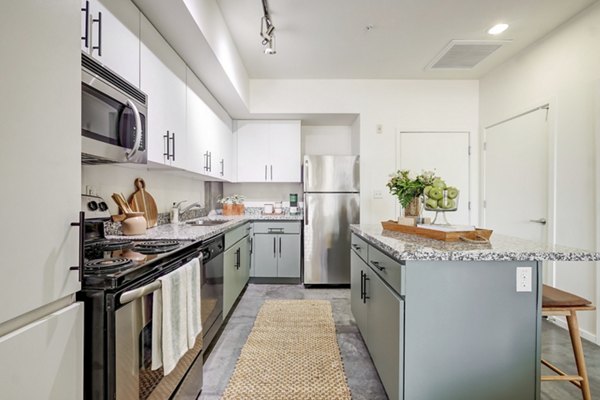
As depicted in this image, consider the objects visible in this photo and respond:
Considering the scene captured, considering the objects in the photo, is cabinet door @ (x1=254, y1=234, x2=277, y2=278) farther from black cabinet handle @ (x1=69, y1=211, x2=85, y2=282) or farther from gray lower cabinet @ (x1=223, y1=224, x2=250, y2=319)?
black cabinet handle @ (x1=69, y1=211, x2=85, y2=282)

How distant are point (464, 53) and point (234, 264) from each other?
3.33 meters

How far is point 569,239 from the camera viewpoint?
2500mm

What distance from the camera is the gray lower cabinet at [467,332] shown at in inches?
50.1

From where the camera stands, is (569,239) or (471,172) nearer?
(569,239)

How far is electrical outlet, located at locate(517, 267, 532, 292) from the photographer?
1.27 meters

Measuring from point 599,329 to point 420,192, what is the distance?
1.82 meters

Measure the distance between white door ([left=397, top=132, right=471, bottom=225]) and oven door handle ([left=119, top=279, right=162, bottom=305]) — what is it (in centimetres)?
343

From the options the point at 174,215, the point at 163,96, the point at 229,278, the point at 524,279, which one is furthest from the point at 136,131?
the point at 524,279

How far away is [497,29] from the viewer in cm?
270

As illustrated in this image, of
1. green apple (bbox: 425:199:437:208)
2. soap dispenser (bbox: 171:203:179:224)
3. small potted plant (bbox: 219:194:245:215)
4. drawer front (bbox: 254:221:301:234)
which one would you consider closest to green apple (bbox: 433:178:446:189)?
green apple (bbox: 425:199:437:208)

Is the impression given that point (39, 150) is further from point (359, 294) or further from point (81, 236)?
point (359, 294)

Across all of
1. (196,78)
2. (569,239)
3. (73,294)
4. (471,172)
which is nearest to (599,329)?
(569,239)

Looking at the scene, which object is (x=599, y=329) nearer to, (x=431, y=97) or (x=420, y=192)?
(x=420, y=192)

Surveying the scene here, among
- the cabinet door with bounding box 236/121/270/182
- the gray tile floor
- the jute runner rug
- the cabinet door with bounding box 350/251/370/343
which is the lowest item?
the gray tile floor
